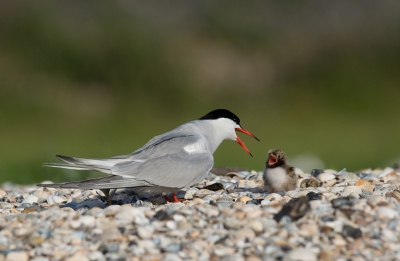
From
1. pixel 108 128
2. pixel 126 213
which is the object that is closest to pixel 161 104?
pixel 108 128

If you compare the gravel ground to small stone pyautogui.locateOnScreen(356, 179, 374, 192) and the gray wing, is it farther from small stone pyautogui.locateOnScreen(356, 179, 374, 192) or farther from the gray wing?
small stone pyautogui.locateOnScreen(356, 179, 374, 192)

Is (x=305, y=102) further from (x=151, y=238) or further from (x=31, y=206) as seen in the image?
(x=151, y=238)

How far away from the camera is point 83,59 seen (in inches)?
655

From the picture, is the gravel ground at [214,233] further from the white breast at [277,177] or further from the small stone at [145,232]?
the white breast at [277,177]

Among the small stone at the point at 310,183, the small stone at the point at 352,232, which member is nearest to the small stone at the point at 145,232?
the small stone at the point at 352,232

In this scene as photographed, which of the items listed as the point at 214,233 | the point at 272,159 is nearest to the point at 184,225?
the point at 214,233

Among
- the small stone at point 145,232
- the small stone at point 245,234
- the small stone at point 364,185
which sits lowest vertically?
the small stone at point 145,232

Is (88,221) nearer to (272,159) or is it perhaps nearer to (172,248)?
(172,248)

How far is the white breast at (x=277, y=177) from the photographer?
18.7 feet

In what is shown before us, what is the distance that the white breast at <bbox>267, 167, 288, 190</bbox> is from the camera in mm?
5688

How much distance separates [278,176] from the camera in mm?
5707

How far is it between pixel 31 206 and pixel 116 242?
6.35 feet

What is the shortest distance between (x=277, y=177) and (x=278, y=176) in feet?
0.05

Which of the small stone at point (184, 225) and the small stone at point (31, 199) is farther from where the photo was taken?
the small stone at point (31, 199)
